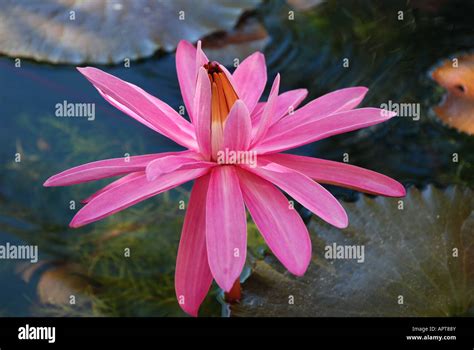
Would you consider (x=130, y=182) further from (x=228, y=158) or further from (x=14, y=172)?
(x=14, y=172)

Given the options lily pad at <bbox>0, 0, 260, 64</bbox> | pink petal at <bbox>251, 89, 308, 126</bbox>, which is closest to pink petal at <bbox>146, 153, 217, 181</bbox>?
pink petal at <bbox>251, 89, 308, 126</bbox>

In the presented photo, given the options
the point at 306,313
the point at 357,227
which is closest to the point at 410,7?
the point at 357,227

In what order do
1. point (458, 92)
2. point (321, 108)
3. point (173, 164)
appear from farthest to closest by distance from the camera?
1. point (458, 92)
2. point (321, 108)
3. point (173, 164)

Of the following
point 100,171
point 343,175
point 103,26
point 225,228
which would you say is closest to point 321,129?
point 343,175

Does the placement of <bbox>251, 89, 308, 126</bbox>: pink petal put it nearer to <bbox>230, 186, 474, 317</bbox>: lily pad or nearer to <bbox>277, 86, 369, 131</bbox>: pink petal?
<bbox>277, 86, 369, 131</bbox>: pink petal

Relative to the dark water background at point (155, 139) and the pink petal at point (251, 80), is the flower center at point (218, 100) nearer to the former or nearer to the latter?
the pink petal at point (251, 80)

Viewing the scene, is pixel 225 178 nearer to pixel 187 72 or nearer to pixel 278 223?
pixel 278 223
